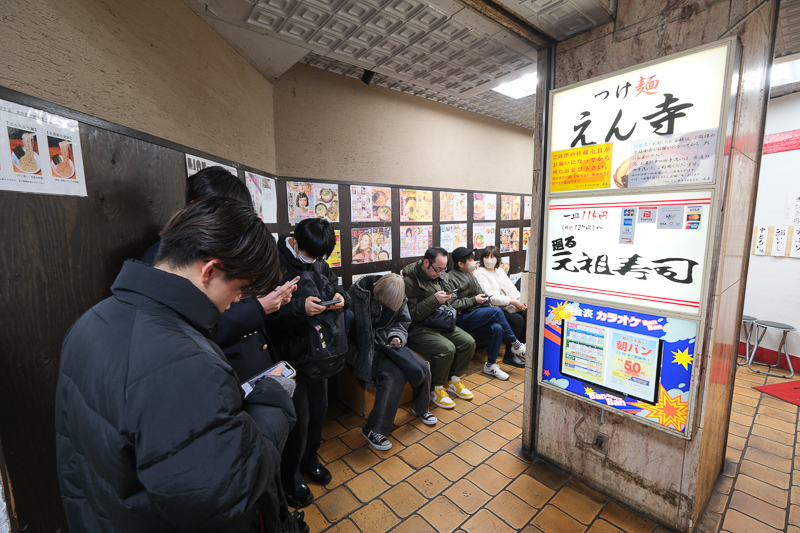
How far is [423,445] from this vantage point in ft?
9.23

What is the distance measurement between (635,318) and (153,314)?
2.31m

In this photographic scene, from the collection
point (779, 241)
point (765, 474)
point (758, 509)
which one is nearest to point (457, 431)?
point (758, 509)

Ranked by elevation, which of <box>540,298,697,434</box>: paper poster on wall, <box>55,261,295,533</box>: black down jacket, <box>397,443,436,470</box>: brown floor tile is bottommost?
<box>397,443,436,470</box>: brown floor tile

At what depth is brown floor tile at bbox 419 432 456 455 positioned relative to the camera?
2746 millimetres

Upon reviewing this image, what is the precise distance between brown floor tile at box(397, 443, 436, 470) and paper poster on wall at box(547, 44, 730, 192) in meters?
2.24

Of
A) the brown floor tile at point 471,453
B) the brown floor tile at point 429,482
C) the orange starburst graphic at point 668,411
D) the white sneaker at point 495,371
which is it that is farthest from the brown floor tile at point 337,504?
the white sneaker at point 495,371

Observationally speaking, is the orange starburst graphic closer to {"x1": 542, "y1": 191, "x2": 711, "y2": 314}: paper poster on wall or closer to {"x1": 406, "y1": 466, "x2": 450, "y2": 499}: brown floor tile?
{"x1": 542, "y1": 191, "x2": 711, "y2": 314}: paper poster on wall

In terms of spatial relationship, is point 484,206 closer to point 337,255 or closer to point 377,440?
point 337,255

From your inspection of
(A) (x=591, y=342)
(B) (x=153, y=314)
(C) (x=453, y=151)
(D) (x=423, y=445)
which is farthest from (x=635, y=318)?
(C) (x=453, y=151)

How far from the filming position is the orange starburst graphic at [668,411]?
184 cm

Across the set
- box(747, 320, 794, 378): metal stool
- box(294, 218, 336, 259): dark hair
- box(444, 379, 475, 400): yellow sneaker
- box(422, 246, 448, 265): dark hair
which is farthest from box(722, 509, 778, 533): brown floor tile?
box(747, 320, 794, 378): metal stool

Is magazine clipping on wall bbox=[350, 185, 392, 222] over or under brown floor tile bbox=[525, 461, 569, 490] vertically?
over

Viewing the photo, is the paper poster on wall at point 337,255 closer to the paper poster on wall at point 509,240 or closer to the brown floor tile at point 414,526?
the brown floor tile at point 414,526

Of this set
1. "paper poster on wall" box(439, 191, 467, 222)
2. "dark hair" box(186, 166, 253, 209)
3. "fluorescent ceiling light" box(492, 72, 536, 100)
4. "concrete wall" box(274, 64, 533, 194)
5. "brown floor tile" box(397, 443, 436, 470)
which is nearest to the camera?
"dark hair" box(186, 166, 253, 209)
